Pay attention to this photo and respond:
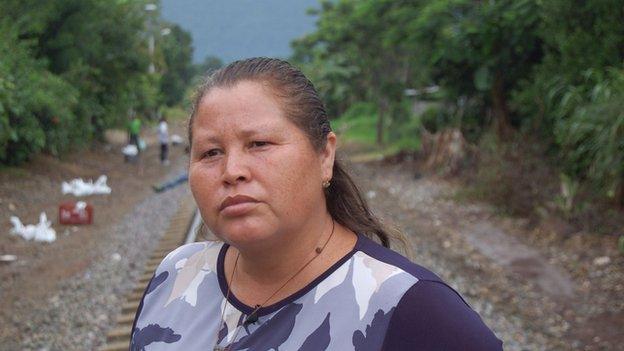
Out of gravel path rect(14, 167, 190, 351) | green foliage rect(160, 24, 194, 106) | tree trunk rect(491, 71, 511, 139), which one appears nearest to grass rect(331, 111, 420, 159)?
tree trunk rect(491, 71, 511, 139)

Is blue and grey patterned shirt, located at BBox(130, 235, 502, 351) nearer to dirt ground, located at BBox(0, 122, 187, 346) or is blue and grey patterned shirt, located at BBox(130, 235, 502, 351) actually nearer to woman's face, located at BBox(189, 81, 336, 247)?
woman's face, located at BBox(189, 81, 336, 247)

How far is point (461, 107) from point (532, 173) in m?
9.94

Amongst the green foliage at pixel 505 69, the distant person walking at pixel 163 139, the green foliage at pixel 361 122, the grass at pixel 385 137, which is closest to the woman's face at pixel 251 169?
the green foliage at pixel 505 69

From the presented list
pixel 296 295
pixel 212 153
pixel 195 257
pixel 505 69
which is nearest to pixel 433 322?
pixel 296 295

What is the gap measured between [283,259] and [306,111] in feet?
1.03

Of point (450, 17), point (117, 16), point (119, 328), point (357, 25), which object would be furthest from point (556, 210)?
point (357, 25)

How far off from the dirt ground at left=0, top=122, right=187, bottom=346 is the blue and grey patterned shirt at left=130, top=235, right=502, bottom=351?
44cm

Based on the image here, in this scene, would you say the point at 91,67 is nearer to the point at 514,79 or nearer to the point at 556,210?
the point at 514,79

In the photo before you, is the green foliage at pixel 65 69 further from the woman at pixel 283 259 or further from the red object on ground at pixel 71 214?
the woman at pixel 283 259

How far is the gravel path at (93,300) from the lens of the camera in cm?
585

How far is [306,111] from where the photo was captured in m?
1.58

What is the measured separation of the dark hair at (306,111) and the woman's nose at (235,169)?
5.6 inches

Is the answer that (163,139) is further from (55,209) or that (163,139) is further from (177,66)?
(177,66)

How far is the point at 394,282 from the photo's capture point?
1401 millimetres
